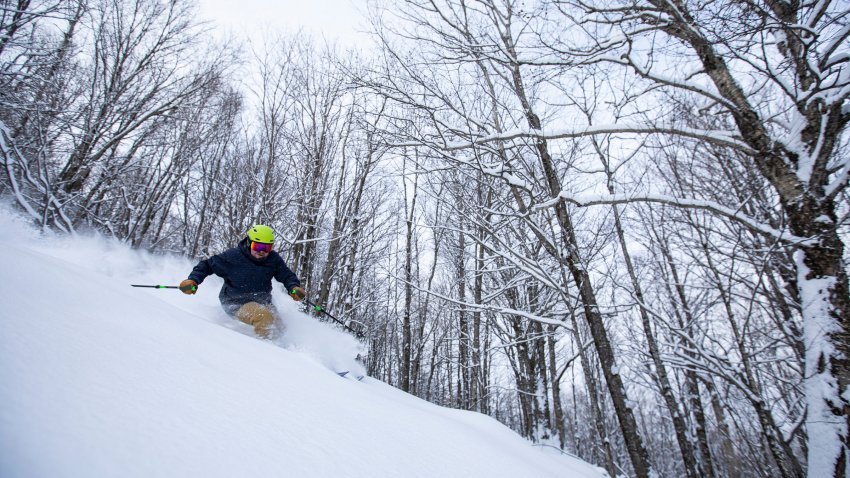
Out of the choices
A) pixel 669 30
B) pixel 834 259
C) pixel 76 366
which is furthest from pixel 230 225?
pixel 834 259

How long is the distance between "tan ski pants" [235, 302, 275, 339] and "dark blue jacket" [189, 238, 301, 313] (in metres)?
0.32

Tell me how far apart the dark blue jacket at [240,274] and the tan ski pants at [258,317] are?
32 centimetres

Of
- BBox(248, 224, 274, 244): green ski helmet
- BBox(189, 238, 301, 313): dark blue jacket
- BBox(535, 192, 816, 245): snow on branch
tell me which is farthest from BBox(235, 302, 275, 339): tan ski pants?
BBox(535, 192, 816, 245): snow on branch

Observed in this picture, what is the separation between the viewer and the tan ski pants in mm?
4055

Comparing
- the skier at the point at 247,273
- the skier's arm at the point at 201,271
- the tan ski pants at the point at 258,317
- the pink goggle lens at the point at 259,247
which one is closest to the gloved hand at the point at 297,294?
the skier at the point at 247,273

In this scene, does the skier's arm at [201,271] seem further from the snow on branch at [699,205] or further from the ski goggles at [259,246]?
the snow on branch at [699,205]

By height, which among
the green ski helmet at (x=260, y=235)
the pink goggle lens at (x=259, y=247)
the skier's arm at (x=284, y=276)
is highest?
the green ski helmet at (x=260, y=235)

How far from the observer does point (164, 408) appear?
1.03 m

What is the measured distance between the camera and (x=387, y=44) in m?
4.09

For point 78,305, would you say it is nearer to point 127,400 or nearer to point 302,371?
point 127,400

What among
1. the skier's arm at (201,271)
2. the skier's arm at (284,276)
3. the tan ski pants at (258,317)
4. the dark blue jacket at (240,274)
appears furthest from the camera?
the skier's arm at (284,276)

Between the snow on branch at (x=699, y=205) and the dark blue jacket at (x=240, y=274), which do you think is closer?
the snow on branch at (x=699, y=205)

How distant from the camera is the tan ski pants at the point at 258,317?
4.05m

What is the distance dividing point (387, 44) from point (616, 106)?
2716 millimetres
